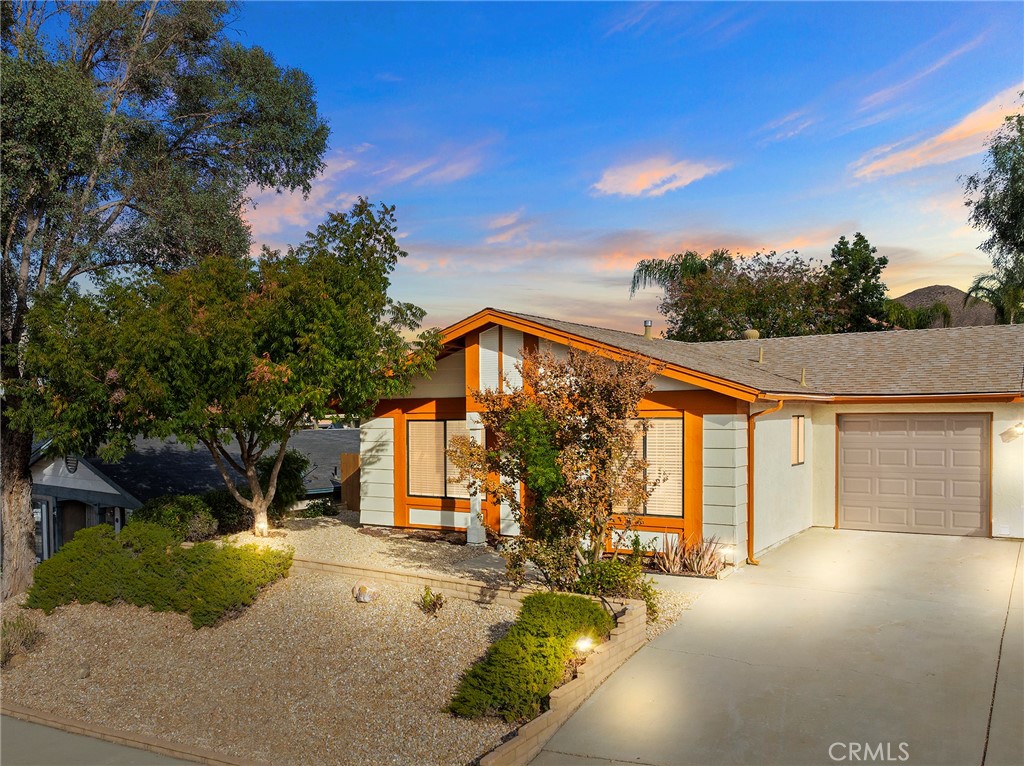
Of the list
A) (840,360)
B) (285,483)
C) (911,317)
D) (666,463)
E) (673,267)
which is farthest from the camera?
(673,267)

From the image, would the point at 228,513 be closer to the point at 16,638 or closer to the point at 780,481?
the point at 16,638

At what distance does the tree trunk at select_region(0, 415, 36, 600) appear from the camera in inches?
587

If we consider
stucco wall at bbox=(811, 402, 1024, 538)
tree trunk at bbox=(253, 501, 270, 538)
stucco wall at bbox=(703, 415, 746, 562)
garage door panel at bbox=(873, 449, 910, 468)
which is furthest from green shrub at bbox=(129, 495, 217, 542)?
stucco wall at bbox=(811, 402, 1024, 538)

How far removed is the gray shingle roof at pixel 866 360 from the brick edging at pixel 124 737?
8.18m

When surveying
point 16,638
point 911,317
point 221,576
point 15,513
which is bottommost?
point 16,638

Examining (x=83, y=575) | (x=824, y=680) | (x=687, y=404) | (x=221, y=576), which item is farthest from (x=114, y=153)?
(x=824, y=680)

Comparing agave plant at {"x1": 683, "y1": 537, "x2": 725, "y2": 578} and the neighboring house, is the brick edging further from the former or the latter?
the neighboring house

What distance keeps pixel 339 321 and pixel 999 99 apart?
2442cm

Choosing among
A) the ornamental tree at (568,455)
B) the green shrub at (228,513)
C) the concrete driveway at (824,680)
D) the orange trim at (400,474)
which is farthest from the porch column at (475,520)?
the green shrub at (228,513)

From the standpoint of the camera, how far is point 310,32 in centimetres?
1569

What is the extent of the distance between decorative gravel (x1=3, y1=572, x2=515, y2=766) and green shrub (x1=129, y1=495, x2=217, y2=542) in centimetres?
264

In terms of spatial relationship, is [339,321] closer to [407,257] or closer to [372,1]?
[407,257]

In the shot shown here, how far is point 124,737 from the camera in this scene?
779 cm

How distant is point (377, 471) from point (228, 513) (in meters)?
3.43
